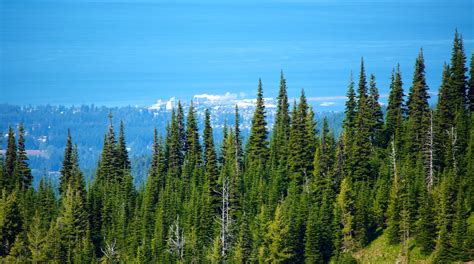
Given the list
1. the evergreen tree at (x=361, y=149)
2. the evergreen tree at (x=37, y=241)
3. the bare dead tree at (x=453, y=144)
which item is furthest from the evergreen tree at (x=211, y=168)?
the bare dead tree at (x=453, y=144)

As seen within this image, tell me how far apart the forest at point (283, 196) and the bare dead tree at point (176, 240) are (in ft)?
1.00

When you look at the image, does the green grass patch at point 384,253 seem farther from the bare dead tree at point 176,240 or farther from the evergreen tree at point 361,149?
the bare dead tree at point 176,240

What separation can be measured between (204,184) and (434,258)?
1384 inches

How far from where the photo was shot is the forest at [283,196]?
3182 inches

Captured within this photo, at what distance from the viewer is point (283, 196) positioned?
95500 mm

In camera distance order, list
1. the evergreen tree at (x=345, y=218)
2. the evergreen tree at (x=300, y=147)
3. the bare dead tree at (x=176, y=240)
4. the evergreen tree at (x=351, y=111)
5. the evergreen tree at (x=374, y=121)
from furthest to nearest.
Result: the evergreen tree at (x=351, y=111) < the evergreen tree at (x=374, y=121) < the evergreen tree at (x=300, y=147) < the bare dead tree at (x=176, y=240) < the evergreen tree at (x=345, y=218)

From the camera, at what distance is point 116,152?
11800 centimetres

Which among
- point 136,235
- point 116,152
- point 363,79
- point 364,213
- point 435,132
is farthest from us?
point 116,152

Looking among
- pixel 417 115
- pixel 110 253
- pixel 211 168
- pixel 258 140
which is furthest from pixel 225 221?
pixel 417 115

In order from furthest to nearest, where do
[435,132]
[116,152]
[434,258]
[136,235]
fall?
[116,152]
[136,235]
[435,132]
[434,258]

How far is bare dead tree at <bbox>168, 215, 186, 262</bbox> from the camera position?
3548 inches

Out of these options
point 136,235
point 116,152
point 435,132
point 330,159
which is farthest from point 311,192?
point 116,152

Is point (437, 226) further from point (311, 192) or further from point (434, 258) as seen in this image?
point (311, 192)

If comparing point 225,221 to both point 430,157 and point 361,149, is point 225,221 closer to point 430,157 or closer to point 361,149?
point 361,149
